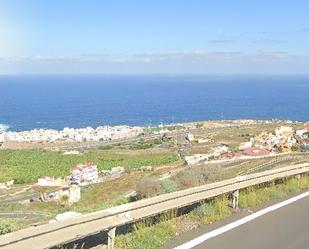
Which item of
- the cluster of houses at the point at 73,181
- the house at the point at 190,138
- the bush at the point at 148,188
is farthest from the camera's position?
the house at the point at 190,138

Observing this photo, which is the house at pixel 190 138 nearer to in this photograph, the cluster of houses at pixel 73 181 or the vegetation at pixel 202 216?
the cluster of houses at pixel 73 181

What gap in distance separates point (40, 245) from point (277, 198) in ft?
23.0

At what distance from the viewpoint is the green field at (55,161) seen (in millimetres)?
75469

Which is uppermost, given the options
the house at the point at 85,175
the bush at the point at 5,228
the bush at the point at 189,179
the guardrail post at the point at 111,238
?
the bush at the point at 5,228

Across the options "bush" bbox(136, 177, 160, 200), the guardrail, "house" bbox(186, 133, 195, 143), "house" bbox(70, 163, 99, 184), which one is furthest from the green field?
the guardrail

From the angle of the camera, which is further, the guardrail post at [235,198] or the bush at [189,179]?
the bush at [189,179]

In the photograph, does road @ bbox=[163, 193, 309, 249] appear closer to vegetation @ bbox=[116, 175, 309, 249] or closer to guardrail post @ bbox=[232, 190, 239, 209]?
vegetation @ bbox=[116, 175, 309, 249]

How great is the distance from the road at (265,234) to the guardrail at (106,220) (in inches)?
21.0

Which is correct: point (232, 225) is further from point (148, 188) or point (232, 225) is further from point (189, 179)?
point (189, 179)

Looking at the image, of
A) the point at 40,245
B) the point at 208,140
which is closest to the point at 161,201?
the point at 40,245

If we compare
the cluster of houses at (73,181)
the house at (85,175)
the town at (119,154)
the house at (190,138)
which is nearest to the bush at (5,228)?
the town at (119,154)

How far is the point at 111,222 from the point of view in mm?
6930

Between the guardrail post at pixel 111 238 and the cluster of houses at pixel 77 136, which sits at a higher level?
the guardrail post at pixel 111 238

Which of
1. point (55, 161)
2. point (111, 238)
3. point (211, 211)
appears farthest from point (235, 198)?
point (55, 161)
